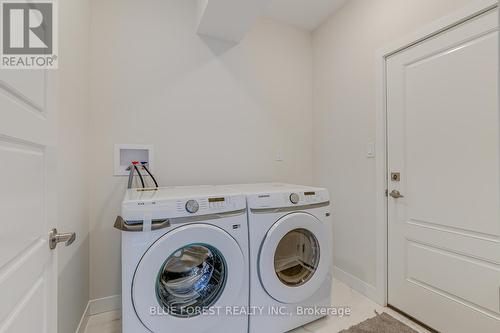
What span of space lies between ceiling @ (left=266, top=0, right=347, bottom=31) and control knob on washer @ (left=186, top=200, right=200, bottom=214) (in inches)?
78.4

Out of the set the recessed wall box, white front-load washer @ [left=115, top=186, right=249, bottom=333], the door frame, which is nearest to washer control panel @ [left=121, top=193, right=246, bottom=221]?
white front-load washer @ [left=115, top=186, right=249, bottom=333]

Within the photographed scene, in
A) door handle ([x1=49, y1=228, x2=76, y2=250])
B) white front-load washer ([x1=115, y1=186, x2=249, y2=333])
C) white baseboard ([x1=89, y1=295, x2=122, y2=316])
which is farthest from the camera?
white baseboard ([x1=89, y1=295, x2=122, y2=316])

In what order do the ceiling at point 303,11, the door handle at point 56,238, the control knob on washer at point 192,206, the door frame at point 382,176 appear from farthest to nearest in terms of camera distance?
the ceiling at point 303,11, the door frame at point 382,176, the control knob on washer at point 192,206, the door handle at point 56,238

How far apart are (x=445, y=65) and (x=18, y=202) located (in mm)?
2124

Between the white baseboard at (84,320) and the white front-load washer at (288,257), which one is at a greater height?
the white front-load washer at (288,257)

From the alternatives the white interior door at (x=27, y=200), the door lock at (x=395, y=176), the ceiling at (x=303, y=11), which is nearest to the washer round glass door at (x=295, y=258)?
the door lock at (x=395, y=176)

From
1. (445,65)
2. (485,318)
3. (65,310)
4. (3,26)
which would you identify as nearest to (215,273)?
(65,310)

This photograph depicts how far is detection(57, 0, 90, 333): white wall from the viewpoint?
113 cm

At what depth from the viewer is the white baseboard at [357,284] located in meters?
1.87

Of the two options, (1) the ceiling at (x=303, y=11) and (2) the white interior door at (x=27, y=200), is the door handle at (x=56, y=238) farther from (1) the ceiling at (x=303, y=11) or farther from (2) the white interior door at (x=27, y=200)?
(1) the ceiling at (x=303, y=11)

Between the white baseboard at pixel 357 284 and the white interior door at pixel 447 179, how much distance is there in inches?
5.5

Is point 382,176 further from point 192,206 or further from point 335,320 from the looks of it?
point 192,206

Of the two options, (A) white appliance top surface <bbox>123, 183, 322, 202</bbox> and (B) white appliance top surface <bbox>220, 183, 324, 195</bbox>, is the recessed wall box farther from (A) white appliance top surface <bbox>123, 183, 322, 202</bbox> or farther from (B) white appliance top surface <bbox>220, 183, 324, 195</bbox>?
(B) white appliance top surface <bbox>220, 183, 324, 195</bbox>

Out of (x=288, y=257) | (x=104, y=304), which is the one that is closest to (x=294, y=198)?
(x=288, y=257)
